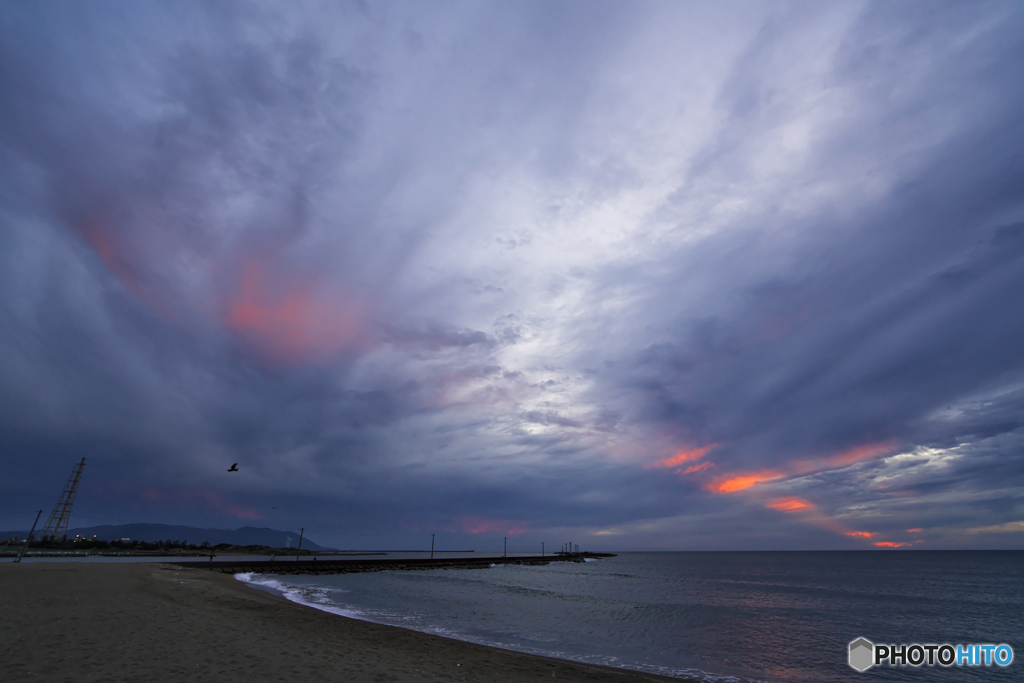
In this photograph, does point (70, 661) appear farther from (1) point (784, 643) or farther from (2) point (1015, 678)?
(2) point (1015, 678)

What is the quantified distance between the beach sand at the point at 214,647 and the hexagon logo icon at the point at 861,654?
45.4 ft

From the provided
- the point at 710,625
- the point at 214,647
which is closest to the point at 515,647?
the point at 214,647

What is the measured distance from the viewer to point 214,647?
1497 centimetres

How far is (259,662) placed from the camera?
44.8 feet

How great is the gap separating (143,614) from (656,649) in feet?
82.1

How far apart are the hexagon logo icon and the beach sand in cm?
1385

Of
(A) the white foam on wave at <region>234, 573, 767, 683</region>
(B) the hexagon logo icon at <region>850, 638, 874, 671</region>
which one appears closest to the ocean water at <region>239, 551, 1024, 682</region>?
(A) the white foam on wave at <region>234, 573, 767, 683</region>

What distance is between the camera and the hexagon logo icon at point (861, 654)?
23.5 m

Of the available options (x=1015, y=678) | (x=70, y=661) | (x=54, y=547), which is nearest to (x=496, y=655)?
(x=70, y=661)

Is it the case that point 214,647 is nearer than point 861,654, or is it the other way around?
point 214,647
